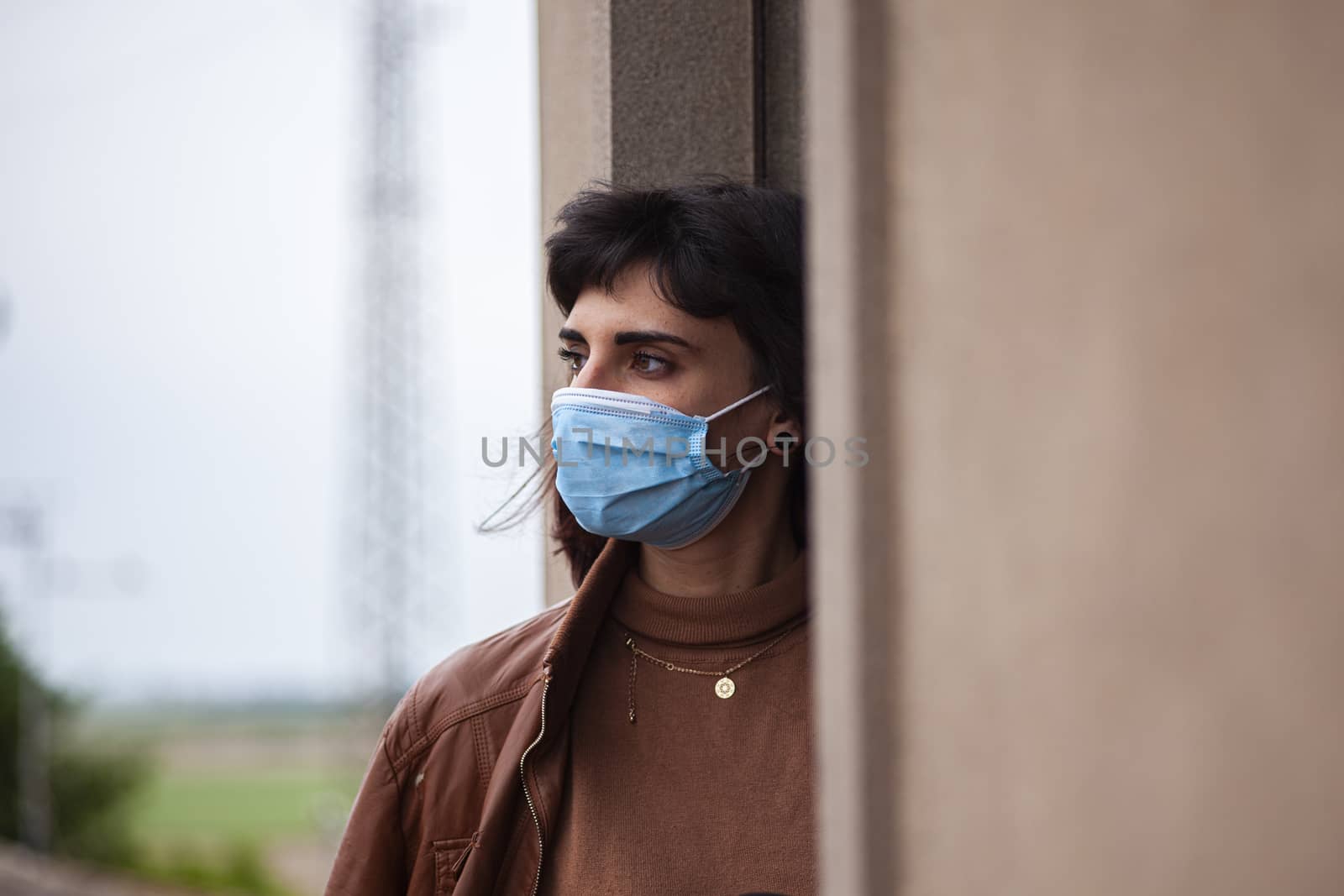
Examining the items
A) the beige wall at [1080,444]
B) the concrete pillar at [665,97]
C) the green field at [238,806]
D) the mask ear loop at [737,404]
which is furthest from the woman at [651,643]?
the green field at [238,806]

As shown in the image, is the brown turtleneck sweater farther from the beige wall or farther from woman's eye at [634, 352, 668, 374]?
the beige wall

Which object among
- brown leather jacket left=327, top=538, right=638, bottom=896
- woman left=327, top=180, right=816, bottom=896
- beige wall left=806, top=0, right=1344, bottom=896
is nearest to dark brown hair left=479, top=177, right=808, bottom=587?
woman left=327, top=180, right=816, bottom=896

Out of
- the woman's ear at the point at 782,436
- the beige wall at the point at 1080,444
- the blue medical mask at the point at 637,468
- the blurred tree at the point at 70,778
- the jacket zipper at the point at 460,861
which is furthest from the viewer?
the blurred tree at the point at 70,778

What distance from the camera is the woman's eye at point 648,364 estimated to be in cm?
281

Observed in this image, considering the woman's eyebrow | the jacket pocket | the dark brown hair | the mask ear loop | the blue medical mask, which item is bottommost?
the jacket pocket

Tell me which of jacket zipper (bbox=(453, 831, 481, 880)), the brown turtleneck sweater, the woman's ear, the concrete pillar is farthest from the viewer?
the concrete pillar

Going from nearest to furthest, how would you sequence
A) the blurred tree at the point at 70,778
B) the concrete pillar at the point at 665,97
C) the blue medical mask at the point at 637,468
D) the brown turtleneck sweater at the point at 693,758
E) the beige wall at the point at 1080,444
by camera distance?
1. the beige wall at the point at 1080,444
2. the brown turtleneck sweater at the point at 693,758
3. the blue medical mask at the point at 637,468
4. the concrete pillar at the point at 665,97
5. the blurred tree at the point at 70,778

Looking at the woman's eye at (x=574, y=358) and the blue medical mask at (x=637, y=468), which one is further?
the woman's eye at (x=574, y=358)

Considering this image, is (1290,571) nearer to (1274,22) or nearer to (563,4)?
(1274,22)

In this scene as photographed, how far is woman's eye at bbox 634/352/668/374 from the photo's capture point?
2814 mm

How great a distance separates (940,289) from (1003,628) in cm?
28

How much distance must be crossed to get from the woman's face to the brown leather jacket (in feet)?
1.48

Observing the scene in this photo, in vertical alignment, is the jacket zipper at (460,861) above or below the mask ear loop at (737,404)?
below

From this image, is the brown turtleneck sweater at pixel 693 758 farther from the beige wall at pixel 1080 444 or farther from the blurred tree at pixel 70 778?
the blurred tree at pixel 70 778
